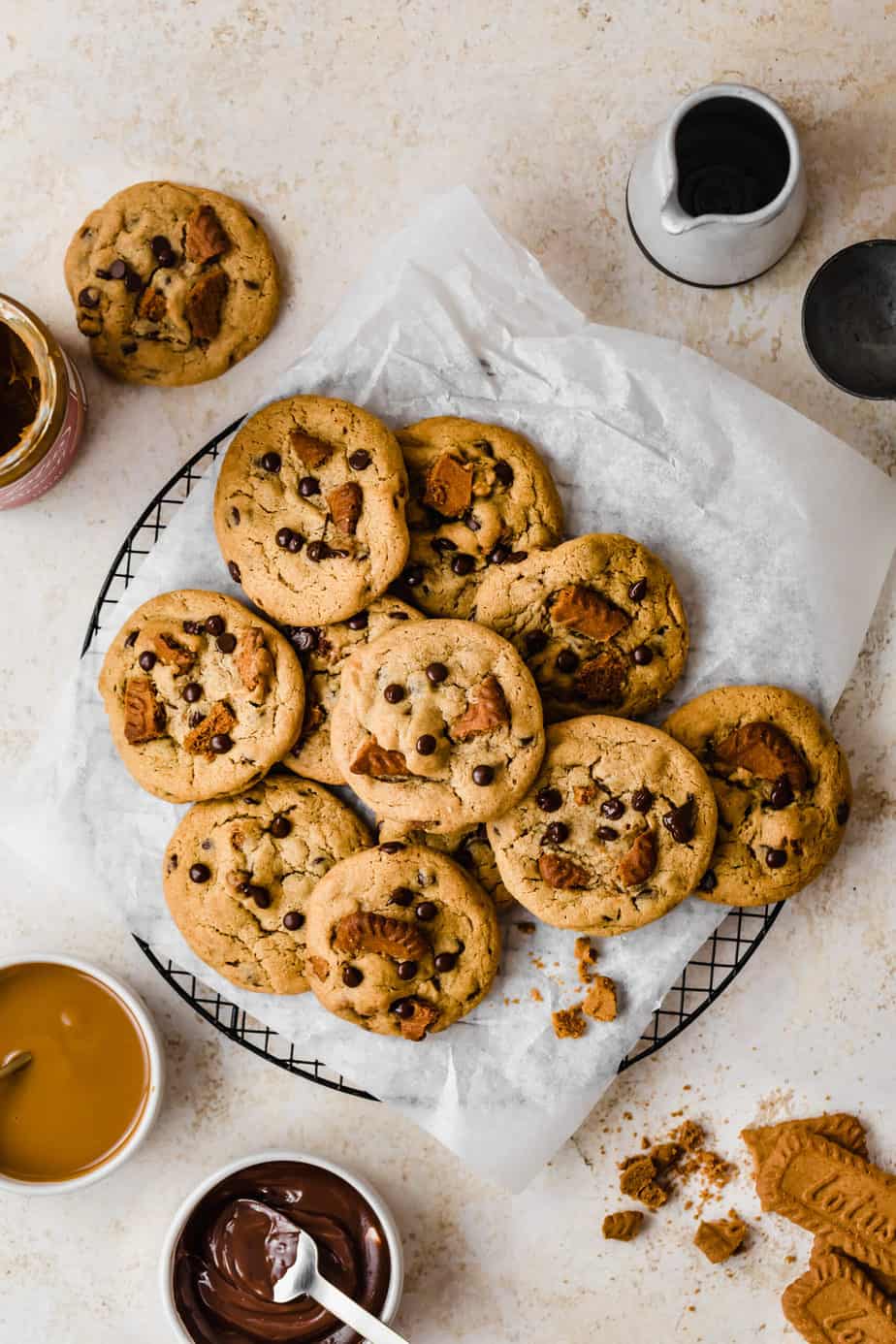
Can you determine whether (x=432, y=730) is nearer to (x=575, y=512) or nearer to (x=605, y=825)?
(x=605, y=825)

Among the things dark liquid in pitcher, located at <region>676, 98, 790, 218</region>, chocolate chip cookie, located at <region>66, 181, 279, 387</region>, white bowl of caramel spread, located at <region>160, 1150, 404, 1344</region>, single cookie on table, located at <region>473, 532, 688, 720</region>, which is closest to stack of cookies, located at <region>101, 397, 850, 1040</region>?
single cookie on table, located at <region>473, 532, 688, 720</region>

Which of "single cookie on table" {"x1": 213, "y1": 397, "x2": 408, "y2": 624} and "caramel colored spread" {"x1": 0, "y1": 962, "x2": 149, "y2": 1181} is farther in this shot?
"caramel colored spread" {"x1": 0, "y1": 962, "x2": 149, "y2": 1181}

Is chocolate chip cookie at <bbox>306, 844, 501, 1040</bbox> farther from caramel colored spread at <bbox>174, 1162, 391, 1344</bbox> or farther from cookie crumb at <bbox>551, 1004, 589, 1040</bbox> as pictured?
caramel colored spread at <bbox>174, 1162, 391, 1344</bbox>

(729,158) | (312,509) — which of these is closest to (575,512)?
(312,509)

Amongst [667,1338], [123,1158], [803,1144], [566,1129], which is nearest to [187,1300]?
[123,1158]

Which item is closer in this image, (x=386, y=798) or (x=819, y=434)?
(x=386, y=798)

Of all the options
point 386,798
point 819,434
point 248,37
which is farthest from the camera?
point 248,37

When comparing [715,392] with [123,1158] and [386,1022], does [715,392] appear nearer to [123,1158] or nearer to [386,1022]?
[386,1022]
